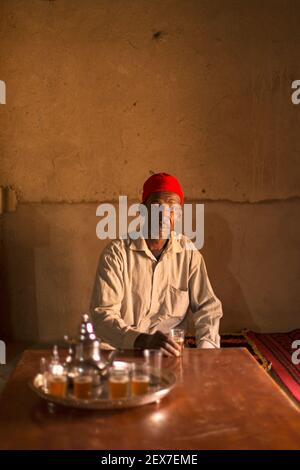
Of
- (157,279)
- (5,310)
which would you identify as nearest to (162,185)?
(157,279)

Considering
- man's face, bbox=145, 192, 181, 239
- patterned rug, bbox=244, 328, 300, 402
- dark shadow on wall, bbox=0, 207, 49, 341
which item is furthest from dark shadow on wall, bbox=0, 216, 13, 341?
man's face, bbox=145, 192, 181, 239

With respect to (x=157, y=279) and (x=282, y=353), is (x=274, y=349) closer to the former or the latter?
(x=282, y=353)

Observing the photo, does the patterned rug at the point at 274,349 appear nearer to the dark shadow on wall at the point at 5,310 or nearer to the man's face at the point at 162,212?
the man's face at the point at 162,212

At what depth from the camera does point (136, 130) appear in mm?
5219

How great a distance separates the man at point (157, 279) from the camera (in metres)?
3.20

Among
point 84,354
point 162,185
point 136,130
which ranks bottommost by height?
point 84,354

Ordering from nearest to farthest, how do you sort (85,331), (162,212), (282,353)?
(85,331) → (162,212) → (282,353)

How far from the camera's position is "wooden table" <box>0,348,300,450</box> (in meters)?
1.58

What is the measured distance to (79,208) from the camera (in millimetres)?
5242

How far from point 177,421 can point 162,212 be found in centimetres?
175

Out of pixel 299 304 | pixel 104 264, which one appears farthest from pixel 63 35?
pixel 299 304

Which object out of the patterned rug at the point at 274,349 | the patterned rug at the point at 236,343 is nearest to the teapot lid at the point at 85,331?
the patterned rug at the point at 274,349
